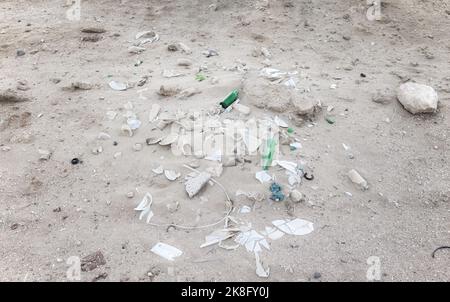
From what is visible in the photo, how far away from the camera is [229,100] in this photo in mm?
3111

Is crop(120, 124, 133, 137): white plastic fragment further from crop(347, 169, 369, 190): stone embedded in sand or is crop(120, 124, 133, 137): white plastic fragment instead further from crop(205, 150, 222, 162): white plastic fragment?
crop(347, 169, 369, 190): stone embedded in sand

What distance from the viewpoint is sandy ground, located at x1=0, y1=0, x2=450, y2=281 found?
221cm

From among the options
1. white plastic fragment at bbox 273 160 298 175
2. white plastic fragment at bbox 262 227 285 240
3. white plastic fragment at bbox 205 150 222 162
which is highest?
white plastic fragment at bbox 273 160 298 175

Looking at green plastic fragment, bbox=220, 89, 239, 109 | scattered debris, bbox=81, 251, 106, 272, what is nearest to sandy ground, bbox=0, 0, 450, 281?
scattered debris, bbox=81, 251, 106, 272

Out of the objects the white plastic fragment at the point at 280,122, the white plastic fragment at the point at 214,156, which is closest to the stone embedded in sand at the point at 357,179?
the white plastic fragment at the point at 280,122

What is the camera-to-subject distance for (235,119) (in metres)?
2.98

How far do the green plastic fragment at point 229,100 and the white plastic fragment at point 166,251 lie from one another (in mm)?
1243

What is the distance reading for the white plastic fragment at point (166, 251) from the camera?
219cm

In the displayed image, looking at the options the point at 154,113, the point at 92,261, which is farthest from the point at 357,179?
the point at 92,261

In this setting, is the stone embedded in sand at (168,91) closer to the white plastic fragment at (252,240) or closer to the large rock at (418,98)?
the white plastic fragment at (252,240)

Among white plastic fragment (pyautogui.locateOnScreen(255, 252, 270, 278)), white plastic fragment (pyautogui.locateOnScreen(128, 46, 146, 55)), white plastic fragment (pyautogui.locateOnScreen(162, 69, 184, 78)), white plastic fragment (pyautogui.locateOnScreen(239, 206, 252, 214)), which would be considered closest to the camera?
white plastic fragment (pyautogui.locateOnScreen(255, 252, 270, 278))

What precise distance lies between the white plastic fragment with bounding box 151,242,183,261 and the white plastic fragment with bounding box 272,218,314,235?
0.58 m
